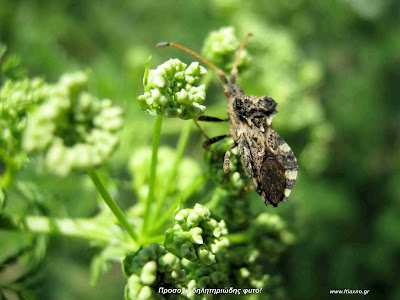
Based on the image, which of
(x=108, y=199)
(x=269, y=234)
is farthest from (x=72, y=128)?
(x=269, y=234)

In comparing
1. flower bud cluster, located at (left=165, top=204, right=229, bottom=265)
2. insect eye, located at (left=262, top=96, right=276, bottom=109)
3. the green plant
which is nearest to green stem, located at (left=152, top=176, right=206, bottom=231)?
the green plant

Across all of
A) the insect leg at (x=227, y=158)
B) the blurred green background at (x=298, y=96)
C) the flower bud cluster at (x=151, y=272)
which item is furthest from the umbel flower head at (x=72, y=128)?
the blurred green background at (x=298, y=96)

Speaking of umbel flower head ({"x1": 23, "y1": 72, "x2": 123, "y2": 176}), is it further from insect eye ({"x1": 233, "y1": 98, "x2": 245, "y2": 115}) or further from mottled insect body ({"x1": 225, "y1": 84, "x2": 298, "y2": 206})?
insect eye ({"x1": 233, "y1": 98, "x2": 245, "y2": 115})

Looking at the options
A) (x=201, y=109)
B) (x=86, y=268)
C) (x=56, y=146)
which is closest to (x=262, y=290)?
(x=201, y=109)

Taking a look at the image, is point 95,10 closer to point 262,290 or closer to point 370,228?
point 262,290

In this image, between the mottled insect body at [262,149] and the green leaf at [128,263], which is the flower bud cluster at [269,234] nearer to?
the mottled insect body at [262,149]

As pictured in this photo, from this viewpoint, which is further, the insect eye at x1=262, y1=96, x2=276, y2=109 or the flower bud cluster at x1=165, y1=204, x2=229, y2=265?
the insect eye at x1=262, y1=96, x2=276, y2=109
